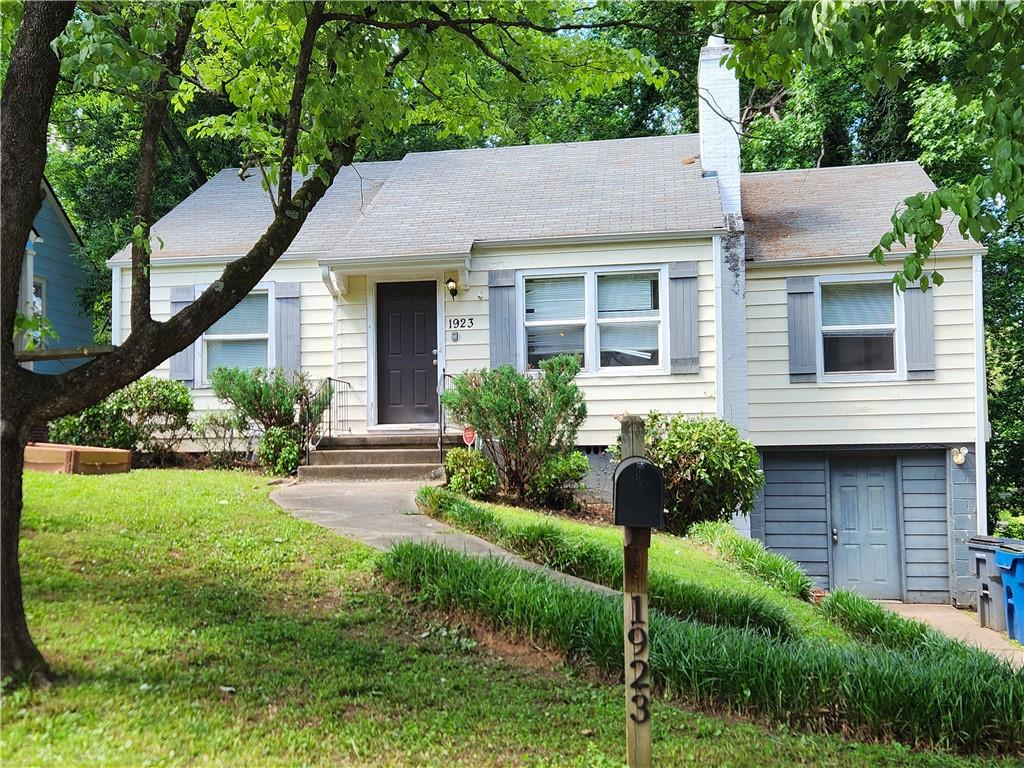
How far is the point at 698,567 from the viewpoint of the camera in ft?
24.7

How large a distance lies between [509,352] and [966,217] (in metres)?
8.21

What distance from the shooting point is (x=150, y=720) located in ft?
11.4

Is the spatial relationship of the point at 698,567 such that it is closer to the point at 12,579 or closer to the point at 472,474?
the point at 472,474

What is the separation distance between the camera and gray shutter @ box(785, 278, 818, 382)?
11.7 m

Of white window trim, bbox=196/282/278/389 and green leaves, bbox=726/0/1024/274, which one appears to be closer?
green leaves, bbox=726/0/1024/274

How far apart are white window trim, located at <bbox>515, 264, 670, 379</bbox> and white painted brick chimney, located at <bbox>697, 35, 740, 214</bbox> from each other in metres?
2.07

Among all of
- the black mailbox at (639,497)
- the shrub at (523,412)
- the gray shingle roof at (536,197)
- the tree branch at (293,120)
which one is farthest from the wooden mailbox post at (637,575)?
the gray shingle roof at (536,197)

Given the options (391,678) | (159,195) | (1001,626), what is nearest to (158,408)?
(391,678)

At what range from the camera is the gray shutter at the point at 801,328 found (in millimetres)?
11734

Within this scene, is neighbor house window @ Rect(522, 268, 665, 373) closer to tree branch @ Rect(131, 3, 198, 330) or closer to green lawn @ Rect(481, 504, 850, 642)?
green lawn @ Rect(481, 504, 850, 642)

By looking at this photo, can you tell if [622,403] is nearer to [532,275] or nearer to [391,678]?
[532,275]

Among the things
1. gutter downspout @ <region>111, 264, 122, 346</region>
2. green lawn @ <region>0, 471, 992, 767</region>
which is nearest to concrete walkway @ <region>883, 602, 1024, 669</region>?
green lawn @ <region>0, 471, 992, 767</region>

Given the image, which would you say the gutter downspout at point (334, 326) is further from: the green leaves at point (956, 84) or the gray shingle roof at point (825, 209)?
the green leaves at point (956, 84)

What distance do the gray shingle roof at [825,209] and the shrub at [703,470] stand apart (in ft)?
10.7
